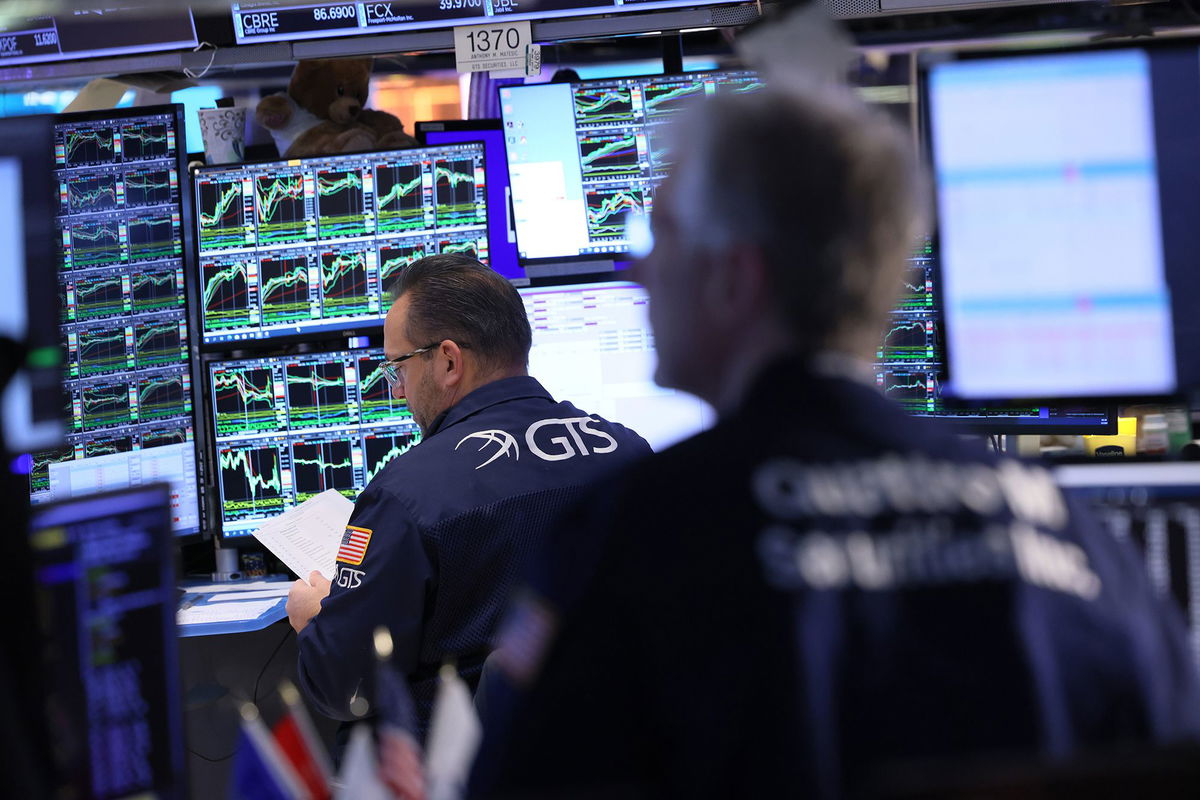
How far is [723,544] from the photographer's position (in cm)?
91

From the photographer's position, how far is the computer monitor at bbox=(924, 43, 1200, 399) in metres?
1.58

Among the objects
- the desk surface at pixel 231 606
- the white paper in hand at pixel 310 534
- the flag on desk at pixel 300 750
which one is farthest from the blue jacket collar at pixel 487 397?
the flag on desk at pixel 300 750

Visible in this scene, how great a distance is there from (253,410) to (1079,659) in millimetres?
2704

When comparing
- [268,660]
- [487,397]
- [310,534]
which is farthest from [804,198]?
[268,660]

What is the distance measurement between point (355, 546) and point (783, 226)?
4.56 ft

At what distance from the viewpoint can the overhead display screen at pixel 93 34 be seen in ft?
10.2

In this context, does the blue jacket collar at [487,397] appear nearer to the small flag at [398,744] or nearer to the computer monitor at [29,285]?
the computer monitor at [29,285]

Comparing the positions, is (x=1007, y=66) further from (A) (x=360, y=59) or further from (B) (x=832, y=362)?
(A) (x=360, y=59)

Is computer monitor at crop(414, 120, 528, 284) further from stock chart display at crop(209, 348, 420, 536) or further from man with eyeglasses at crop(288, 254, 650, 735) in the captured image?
man with eyeglasses at crop(288, 254, 650, 735)

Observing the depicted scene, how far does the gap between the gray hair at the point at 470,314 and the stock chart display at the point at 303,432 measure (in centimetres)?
80

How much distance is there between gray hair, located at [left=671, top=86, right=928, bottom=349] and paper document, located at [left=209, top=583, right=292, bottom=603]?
233 cm

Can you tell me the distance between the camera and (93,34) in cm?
317

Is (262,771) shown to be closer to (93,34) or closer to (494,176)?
(494,176)

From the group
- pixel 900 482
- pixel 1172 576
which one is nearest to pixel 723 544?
pixel 900 482
